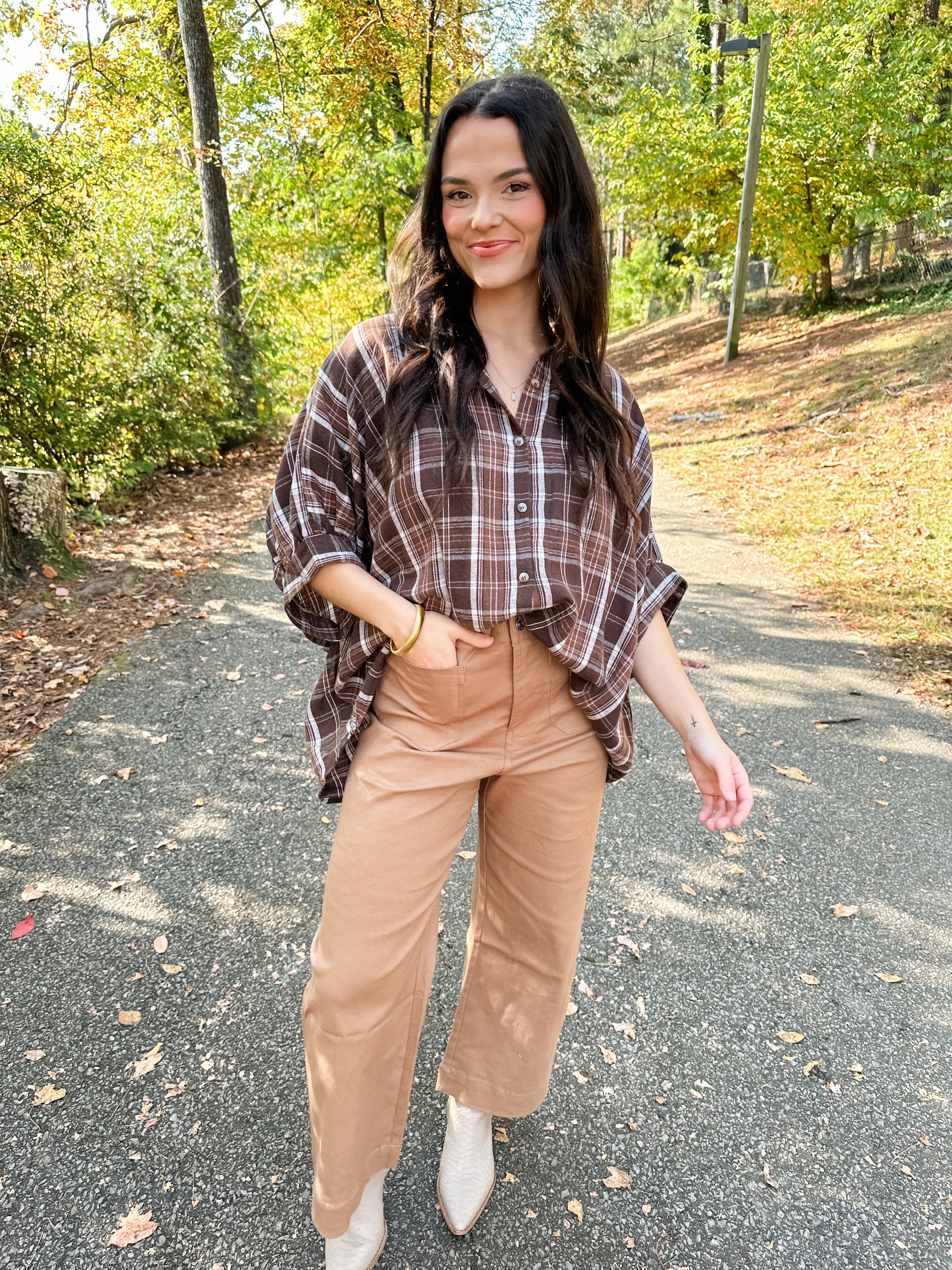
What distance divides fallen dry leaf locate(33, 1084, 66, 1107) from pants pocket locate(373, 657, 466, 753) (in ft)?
4.71

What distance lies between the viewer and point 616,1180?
1943 mm

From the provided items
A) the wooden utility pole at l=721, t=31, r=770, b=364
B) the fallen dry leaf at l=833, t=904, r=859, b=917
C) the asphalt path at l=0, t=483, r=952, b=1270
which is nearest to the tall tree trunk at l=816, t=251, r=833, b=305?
the wooden utility pole at l=721, t=31, r=770, b=364

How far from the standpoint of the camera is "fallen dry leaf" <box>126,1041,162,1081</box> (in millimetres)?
2162

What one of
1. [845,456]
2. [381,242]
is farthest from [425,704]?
[381,242]

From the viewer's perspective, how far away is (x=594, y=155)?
20.4 metres

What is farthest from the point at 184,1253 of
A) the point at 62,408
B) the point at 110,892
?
the point at 62,408

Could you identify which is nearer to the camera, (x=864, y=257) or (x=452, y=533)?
(x=452, y=533)

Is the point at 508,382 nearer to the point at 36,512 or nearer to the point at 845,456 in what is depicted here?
the point at 36,512

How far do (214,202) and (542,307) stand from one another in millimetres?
9504

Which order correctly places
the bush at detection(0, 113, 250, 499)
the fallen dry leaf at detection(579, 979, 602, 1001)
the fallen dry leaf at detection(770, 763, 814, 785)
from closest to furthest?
the fallen dry leaf at detection(579, 979, 602, 1001) → the fallen dry leaf at detection(770, 763, 814, 785) → the bush at detection(0, 113, 250, 499)

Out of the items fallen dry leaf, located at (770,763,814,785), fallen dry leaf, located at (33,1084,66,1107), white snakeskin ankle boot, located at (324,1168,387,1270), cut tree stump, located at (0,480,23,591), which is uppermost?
cut tree stump, located at (0,480,23,591)

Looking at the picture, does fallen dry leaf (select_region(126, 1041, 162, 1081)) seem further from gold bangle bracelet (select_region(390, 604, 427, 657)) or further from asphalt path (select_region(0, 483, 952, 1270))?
gold bangle bracelet (select_region(390, 604, 427, 657))

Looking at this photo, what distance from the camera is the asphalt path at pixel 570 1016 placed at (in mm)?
1840

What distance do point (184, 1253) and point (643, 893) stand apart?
1711 mm
